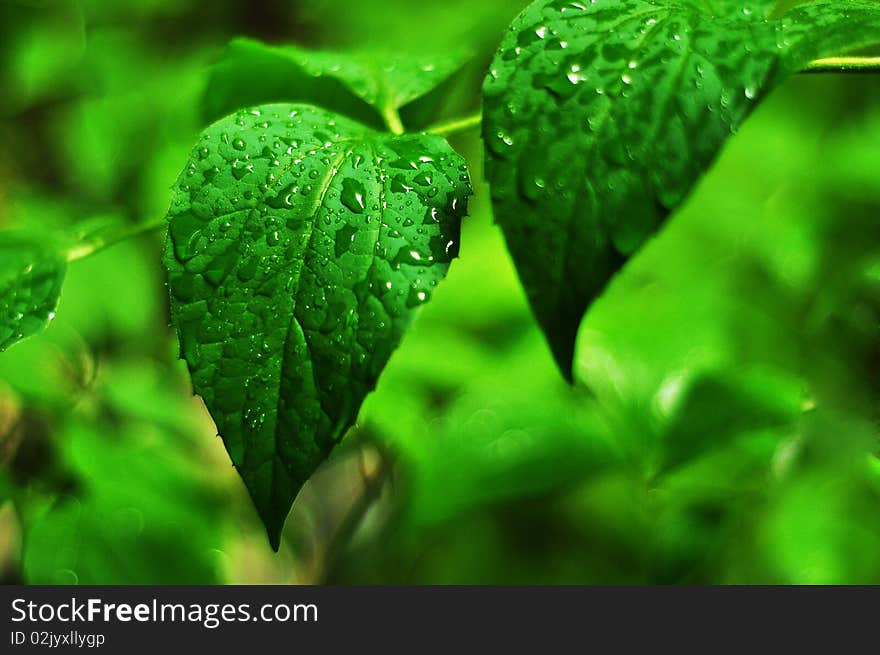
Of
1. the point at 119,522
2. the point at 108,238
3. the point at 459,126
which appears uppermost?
the point at 459,126

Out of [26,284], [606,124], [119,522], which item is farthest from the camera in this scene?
[119,522]

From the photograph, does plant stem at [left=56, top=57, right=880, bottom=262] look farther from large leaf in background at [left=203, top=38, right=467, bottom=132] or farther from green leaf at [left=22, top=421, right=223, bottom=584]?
green leaf at [left=22, top=421, right=223, bottom=584]

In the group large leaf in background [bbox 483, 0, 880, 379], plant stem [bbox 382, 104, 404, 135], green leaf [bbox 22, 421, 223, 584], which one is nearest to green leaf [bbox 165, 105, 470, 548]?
large leaf in background [bbox 483, 0, 880, 379]

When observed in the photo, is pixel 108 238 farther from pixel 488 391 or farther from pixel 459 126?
pixel 488 391

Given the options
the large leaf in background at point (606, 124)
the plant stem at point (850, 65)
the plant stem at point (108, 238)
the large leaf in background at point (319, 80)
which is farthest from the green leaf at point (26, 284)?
the plant stem at point (850, 65)

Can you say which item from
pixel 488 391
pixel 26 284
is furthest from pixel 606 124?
pixel 488 391

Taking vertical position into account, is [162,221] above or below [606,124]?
below

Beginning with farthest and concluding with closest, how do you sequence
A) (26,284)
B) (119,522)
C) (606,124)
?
(119,522)
(26,284)
(606,124)
